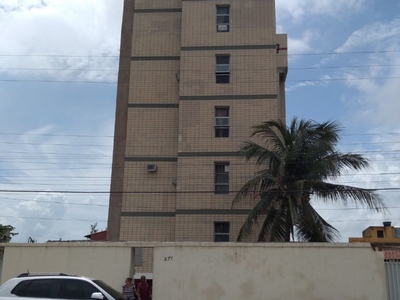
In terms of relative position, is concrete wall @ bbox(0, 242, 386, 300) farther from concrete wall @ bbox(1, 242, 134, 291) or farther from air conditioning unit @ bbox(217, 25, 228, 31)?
air conditioning unit @ bbox(217, 25, 228, 31)

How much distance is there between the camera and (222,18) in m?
27.5

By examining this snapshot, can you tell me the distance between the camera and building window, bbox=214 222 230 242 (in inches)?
954

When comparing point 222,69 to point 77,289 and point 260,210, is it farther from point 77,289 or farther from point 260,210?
point 77,289

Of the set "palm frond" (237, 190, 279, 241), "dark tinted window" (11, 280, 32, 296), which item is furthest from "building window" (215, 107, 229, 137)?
"dark tinted window" (11, 280, 32, 296)

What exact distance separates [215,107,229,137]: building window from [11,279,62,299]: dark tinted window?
14.7 m

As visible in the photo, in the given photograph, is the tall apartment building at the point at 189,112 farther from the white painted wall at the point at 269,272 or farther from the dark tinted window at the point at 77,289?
the dark tinted window at the point at 77,289

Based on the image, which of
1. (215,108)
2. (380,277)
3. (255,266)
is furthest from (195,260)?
(215,108)

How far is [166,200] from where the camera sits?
1013 inches

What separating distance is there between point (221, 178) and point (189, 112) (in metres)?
3.56

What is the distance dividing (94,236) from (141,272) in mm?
10283

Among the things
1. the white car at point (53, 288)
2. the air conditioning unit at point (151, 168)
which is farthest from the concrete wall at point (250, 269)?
the air conditioning unit at point (151, 168)

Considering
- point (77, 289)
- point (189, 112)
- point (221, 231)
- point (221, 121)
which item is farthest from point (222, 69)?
point (77, 289)

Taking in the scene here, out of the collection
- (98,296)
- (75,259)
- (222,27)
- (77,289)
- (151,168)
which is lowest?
(98,296)

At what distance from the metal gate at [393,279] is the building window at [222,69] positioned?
12.9 m
